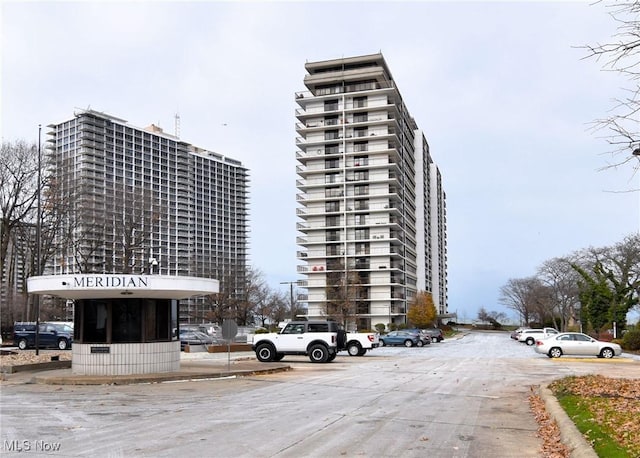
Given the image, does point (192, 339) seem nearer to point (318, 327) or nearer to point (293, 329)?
point (293, 329)

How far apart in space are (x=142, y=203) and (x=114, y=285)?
36205 millimetres

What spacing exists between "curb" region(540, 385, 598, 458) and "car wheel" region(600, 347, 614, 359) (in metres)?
23.5

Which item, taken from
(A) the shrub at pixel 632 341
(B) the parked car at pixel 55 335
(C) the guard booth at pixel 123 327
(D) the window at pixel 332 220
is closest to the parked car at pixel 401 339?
(A) the shrub at pixel 632 341

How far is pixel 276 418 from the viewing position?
12.1 m

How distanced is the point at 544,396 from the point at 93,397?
11195mm

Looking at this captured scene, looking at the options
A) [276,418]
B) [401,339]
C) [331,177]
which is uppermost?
[331,177]

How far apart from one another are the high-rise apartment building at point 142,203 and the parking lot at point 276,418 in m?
28.3

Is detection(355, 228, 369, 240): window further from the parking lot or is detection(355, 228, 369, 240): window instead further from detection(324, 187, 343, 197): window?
the parking lot

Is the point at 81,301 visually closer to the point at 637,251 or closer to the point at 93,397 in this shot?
the point at 93,397

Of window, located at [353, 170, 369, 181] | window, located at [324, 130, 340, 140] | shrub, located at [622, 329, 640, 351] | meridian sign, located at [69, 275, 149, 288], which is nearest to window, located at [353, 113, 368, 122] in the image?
window, located at [324, 130, 340, 140]

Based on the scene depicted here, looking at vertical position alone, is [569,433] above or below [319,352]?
above

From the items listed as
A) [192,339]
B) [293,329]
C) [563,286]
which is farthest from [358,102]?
[293,329]

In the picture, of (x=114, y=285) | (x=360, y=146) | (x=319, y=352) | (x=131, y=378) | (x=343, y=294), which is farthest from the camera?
(x=360, y=146)

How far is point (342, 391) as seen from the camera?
56.5ft
